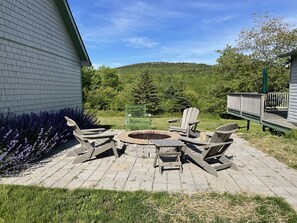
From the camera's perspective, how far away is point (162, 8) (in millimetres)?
15148

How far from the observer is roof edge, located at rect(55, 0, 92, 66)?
8117mm

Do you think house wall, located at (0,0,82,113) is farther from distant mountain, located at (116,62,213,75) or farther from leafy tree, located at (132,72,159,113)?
distant mountain, located at (116,62,213,75)

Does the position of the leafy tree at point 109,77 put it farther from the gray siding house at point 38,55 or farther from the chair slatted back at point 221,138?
the chair slatted back at point 221,138

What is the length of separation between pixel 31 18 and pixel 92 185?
5.24 m

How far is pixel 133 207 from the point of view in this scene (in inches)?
112

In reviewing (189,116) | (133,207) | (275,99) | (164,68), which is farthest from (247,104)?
(164,68)

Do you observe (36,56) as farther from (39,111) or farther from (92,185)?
(92,185)

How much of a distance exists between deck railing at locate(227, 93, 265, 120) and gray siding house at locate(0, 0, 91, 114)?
7249mm

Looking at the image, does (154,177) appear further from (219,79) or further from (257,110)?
(219,79)

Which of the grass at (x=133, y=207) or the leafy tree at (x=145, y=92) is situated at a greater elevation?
the leafy tree at (x=145, y=92)

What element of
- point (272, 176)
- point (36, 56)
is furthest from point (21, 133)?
point (272, 176)

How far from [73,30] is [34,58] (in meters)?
2.99

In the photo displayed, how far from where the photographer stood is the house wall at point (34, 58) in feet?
17.2

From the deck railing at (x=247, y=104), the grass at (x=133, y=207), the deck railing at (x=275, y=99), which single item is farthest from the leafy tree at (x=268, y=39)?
the grass at (x=133, y=207)
